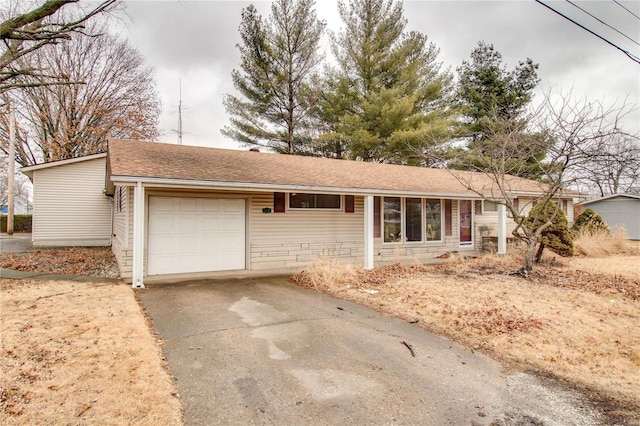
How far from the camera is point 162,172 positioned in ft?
24.3

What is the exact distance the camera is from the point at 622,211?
2188 centimetres

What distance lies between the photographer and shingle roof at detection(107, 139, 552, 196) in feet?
25.1

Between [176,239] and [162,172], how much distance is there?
191 cm

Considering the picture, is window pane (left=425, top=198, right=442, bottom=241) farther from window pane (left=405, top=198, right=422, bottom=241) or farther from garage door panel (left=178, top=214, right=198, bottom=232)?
garage door panel (left=178, top=214, right=198, bottom=232)

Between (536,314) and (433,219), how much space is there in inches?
270

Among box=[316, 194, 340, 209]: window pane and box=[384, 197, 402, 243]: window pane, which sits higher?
box=[316, 194, 340, 209]: window pane

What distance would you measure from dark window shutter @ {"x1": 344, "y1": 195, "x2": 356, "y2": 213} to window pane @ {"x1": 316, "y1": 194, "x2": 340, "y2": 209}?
10.2 inches

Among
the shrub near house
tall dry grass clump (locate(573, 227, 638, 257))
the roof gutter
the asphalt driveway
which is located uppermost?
the roof gutter

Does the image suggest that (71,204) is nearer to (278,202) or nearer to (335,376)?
(278,202)

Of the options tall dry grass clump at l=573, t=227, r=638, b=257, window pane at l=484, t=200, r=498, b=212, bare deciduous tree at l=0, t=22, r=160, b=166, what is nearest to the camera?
tall dry grass clump at l=573, t=227, r=638, b=257

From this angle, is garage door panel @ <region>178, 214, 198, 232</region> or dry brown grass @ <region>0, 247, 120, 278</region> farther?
dry brown grass @ <region>0, 247, 120, 278</region>

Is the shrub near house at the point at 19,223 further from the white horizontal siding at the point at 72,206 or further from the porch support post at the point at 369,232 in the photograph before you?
the porch support post at the point at 369,232

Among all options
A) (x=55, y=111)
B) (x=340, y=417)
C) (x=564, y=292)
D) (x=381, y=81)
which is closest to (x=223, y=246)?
(x=340, y=417)

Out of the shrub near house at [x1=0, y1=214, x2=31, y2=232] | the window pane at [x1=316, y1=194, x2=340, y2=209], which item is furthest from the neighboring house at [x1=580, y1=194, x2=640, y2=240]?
the shrub near house at [x1=0, y1=214, x2=31, y2=232]
